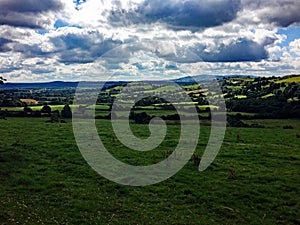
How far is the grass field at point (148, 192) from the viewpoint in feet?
51.4

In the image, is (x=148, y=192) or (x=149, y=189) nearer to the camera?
(x=148, y=192)

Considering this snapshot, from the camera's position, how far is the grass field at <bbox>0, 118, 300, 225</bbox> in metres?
15.7

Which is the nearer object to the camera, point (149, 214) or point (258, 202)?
point (149, 214)

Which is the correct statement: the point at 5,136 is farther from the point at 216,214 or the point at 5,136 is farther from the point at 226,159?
the point at 216,214

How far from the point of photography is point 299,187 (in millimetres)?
20406

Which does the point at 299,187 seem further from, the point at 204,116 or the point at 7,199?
the point at 204,116

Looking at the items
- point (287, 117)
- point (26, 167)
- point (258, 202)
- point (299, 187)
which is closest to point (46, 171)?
point (26, 167)

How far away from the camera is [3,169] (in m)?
22.3

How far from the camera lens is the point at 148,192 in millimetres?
19344

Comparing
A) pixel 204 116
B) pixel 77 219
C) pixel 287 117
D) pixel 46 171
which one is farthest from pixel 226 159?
pixel 287 117

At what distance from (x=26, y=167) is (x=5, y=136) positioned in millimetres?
14843

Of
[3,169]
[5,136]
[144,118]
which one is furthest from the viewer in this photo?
[144,118]

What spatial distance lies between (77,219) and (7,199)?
172 inches

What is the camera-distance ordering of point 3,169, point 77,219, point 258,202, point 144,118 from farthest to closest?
point 144,118 < point 3,169 < point 258,202 < point 77,219
